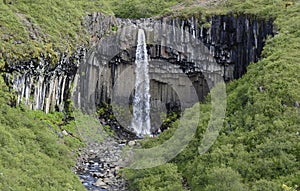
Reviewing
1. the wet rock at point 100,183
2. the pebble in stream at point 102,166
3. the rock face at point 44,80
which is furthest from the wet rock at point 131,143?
the wet rock at point 100,183

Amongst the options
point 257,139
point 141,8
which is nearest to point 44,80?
point 257,139

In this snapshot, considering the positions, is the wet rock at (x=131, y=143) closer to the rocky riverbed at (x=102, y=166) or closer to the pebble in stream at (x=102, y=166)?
the rocky riverbed at (x=102, y=166)

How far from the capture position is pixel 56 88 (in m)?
28.1

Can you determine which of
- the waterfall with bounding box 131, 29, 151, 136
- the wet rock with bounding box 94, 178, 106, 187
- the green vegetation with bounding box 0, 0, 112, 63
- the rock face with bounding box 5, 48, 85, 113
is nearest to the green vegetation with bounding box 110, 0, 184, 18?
the green vegetation with bounding box 0, 0, 112, 63

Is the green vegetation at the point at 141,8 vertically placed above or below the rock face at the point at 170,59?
above

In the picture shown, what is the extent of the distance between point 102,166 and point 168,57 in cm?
1236

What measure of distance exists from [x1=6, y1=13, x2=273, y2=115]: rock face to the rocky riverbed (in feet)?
17.4

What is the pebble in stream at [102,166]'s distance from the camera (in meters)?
21.3

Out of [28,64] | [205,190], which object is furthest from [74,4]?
[205,190]

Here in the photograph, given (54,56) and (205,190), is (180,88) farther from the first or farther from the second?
(205,190)

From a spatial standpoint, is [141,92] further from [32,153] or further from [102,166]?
[32,153]

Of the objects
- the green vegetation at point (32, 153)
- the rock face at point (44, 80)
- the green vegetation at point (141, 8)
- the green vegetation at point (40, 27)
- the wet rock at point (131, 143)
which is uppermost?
the green vegetation at point (141, 8)

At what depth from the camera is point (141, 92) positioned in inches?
1342

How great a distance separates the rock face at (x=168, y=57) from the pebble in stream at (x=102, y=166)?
5410 mm
